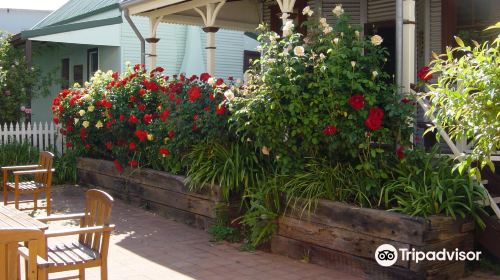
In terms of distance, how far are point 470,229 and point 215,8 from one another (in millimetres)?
6028

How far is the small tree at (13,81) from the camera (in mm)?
12789

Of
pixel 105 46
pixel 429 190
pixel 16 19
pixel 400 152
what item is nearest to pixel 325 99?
pixel 400 152

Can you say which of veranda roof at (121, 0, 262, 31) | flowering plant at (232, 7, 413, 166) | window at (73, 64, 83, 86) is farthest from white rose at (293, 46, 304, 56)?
window at (73, 64, 83, 86)

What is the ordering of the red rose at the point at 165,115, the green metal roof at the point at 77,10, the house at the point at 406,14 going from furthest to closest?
the green metal roof at the point at 77,10, the house at the point at 406,14, the red rose at the point at 165,115

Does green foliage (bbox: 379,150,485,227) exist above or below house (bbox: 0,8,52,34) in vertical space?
below

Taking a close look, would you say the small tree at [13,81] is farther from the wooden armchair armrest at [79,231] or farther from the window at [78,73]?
the wooden armchair armrest at [79,231]

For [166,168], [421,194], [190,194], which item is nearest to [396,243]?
[421,194]

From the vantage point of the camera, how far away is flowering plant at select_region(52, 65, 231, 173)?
7.49m

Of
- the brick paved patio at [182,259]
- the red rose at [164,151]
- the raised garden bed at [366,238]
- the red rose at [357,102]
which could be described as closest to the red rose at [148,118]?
the red rose at [164,151]

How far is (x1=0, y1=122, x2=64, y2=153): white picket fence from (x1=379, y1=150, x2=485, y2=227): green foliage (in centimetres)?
862

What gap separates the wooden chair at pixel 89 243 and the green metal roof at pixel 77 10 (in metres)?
11.9

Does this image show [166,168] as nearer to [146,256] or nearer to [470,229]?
Result: [146,256]

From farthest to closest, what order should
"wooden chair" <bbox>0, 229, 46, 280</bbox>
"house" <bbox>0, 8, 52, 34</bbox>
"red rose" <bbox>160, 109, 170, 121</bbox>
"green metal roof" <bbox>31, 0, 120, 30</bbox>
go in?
1. "house" <bbox>0, 8, 52, 34</bbox>
2. "green metal roof" <bbox>31, 0, 120, 30</bbox>
3. "red rose" <bbox>160, 109, 170, 121</bbox>
4. "wooden chair" <bbox>0, 229, 46, 280</bbox>

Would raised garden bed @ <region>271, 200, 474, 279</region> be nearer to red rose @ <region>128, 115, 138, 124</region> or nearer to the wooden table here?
the wooden table
